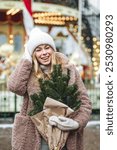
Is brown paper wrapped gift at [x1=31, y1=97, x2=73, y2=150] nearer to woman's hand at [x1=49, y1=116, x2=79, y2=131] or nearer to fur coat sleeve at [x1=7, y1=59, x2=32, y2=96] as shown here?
woman's hand at [x1=49, y1=116, x2=79, y2=131]

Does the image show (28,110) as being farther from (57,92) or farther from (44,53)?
(44,53)

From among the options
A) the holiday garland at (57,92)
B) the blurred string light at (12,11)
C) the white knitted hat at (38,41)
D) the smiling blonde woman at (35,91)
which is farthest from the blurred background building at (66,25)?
the holiday garland at (57,92)

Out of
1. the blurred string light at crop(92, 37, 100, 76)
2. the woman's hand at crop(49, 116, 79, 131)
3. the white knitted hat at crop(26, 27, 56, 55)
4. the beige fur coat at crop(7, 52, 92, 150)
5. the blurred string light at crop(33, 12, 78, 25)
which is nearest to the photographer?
the woman's hand at crop(49, 116, 79, 131)

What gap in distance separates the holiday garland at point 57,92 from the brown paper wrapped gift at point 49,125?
0.05 metres

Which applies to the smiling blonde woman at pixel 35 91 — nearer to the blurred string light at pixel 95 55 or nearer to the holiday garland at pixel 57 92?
the holiday garland at pixel 57 92

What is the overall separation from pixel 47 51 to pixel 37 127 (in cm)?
63

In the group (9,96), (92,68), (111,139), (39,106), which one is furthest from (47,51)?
(92,68)

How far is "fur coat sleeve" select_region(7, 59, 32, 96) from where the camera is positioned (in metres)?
4.55

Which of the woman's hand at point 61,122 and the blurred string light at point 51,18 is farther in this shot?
the blurred string light at point 51,18

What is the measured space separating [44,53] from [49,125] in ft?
1.99

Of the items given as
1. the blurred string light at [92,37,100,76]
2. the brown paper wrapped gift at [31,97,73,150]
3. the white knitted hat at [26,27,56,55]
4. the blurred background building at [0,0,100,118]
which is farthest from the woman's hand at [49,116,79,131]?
the blurred string light at [92,37,100,76]

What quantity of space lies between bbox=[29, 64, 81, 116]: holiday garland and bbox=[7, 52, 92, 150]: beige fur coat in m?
0.09

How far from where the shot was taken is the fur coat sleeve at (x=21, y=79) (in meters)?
4.55

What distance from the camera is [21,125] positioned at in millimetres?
4617
